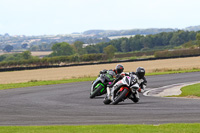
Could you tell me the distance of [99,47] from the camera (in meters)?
182

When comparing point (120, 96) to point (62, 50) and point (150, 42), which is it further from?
point (150, 42)

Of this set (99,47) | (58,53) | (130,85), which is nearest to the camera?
(130,85)

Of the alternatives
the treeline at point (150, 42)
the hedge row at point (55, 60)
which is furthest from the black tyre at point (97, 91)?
the treeline at point (150, 42)

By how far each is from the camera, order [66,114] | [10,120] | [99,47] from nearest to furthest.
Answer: [10,120], [66,114], [99,47]

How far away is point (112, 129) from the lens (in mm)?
10805

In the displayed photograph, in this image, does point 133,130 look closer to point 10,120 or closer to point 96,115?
point 96,115

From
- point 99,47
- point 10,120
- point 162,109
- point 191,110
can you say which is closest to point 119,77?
point 162,109

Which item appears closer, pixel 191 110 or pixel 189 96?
pixel 191 110

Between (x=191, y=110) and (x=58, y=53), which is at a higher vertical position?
(x=191, y=110)

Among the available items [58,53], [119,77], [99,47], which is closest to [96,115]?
[119,77]

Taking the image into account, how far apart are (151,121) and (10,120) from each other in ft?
14.6

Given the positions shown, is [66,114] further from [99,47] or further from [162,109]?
[99,47]

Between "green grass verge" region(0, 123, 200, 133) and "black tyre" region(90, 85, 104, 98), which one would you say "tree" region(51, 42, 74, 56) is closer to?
"black tyre" region(90, 85, 104, 98)

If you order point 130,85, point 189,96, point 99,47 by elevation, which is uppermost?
point 130,85
